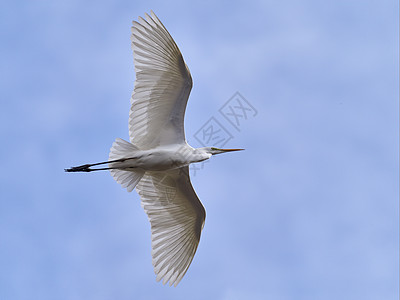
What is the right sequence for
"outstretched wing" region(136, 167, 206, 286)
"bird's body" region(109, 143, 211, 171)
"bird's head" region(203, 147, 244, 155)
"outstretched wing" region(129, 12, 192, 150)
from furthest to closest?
A: 1. "bird's head" region(203, 147, 244, 155)
2. "outstretched wing" region(136, 167, 206, 286)
3. "bird's body" region(109, 143, 211, 171)
4. "outstretched wing" region(129, 12, 192, 150)

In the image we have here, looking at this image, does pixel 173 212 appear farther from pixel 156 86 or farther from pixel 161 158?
pixel 156 86

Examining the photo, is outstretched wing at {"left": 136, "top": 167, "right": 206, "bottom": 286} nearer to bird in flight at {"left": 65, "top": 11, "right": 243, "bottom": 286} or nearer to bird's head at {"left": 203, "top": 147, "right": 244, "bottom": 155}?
bird in flight at {"left": 65, "top": 11, "right": 243, "bottom": 286}

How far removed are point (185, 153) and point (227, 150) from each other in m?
1.32

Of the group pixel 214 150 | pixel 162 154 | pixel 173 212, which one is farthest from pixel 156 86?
pixel 173 212

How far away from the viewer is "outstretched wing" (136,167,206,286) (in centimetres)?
1178

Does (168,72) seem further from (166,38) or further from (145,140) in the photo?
(145,140)

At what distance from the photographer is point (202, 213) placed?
12.0 m

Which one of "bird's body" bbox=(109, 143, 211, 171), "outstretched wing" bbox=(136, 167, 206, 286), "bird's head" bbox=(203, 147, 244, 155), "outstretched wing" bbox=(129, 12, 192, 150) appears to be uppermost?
"outstretched wing" bbox=(129, 12, 192, 150)

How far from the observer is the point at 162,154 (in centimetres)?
1134

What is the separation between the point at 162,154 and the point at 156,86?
1290 mm

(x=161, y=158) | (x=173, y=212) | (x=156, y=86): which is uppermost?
(x=156, y=86)

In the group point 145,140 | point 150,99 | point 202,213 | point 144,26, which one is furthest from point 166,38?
point 202,213

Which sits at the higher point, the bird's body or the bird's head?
the bird's body

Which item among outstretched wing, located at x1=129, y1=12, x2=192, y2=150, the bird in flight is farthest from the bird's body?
outstretched wing, located at x1=129, y1=12, x2=192, y2=150
